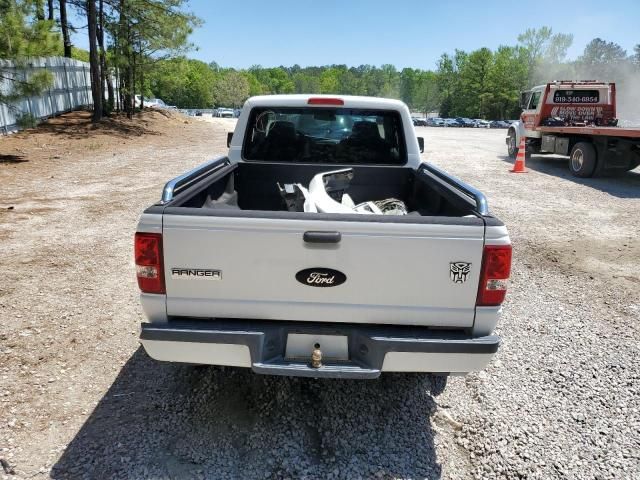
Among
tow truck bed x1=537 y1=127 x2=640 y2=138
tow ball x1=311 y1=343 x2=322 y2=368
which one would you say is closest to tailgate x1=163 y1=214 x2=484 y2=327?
tow ball x1=311 y1=343 x2=322 y2=368

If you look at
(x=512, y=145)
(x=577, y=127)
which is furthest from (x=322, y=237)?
(x=512, y=145)

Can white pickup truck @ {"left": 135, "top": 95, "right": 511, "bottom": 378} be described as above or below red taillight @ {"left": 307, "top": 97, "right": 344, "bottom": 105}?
below

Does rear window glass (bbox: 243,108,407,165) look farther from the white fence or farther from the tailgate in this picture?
the white fence

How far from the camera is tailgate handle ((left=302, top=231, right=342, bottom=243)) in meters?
2.46

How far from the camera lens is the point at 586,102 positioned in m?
15.8

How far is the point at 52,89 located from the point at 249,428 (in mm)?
23109

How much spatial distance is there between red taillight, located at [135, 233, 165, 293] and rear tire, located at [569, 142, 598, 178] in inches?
510

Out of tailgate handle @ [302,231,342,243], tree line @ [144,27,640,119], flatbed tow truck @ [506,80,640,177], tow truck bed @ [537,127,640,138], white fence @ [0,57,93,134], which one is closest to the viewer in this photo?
tailgate handle @ [302,231,342,243]

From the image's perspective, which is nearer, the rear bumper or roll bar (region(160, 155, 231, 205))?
the rear bumper

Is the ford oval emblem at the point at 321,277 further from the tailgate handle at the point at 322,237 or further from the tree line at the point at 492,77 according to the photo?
the tree line at the point at 492,77

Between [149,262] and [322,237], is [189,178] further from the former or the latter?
[322,237]

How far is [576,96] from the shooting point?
51.9 feet

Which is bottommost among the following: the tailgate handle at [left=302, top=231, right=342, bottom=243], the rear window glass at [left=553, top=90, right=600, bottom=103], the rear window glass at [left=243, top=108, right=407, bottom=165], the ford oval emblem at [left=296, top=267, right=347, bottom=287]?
the ford oval emblem at [left=296, top=267, right=347, bottom=287]

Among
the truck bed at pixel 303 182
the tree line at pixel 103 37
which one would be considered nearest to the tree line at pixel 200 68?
the tree line at pixel 103 37
